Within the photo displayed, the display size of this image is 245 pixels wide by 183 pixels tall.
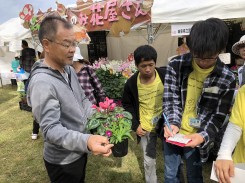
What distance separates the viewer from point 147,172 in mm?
2400

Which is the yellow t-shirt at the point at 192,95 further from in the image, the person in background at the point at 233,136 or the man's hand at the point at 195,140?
the person in background at the point at 233,136

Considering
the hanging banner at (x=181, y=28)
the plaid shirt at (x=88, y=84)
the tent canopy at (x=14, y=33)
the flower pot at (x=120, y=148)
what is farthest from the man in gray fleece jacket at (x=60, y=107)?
the tent canopy at (x=14, y=33)

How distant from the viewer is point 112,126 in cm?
147

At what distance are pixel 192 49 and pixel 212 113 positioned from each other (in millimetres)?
466

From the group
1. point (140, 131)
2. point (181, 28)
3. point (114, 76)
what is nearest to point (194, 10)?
point (181, 28)

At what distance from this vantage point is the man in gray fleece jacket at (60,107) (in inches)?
46.0

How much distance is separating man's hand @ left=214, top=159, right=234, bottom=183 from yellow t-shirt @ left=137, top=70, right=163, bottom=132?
3.33 feet

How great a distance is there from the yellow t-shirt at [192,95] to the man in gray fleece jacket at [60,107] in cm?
69

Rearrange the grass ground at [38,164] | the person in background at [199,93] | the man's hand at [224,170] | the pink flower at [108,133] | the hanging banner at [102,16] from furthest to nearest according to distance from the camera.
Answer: the hanging banner at [102,16] < the grass ground at [38,164] < the pink flower at [108,133] < the person in background at [199,93] < the man's hand at [224,170]

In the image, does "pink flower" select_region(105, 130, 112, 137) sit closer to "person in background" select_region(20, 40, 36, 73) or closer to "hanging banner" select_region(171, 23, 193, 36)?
"hanging banner" select_region(171, 23, 193, 36)

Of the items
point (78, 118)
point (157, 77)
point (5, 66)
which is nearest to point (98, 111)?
point (78, 118)

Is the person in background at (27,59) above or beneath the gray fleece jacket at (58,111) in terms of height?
above

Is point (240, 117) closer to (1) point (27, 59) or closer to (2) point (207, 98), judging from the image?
(2) point (207, 98)

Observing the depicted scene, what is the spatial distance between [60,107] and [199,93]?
94cm
